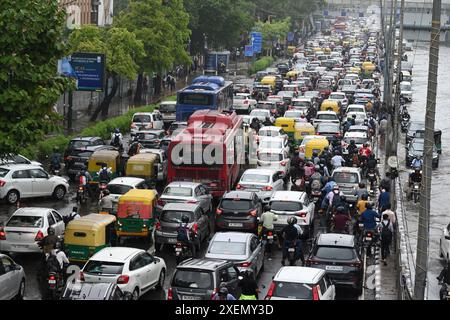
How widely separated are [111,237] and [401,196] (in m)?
15.1

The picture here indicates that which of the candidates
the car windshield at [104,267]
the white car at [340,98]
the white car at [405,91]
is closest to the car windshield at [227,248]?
the car windshield at [104,267]

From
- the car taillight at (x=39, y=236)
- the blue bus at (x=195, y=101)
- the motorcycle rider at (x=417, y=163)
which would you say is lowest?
the car taillight at (x=39, y=236)

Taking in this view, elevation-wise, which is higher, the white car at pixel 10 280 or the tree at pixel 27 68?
the tree at pixel 27 68

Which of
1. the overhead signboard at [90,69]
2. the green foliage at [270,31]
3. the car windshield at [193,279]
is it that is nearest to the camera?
the car windshield at [193,279]

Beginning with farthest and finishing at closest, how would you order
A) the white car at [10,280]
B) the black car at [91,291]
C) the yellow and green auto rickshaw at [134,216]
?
the yellow and green auto rickshaw at [134,216] < the white car at [10,280] < the black car at [91,291]

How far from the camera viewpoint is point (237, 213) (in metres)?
28.5

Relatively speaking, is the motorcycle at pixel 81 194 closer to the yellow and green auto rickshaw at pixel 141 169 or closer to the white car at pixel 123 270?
the yellow and green auto rickshaw at pixel 141 169

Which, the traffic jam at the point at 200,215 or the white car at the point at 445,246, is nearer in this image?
the traffic jam at the point at 200,215

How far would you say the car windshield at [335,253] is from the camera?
23172mm

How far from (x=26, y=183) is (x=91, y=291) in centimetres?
1533

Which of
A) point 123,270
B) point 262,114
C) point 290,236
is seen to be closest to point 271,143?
point 262,114

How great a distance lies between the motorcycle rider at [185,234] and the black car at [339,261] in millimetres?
3643

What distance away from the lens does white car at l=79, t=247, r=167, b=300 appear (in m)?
21.2
